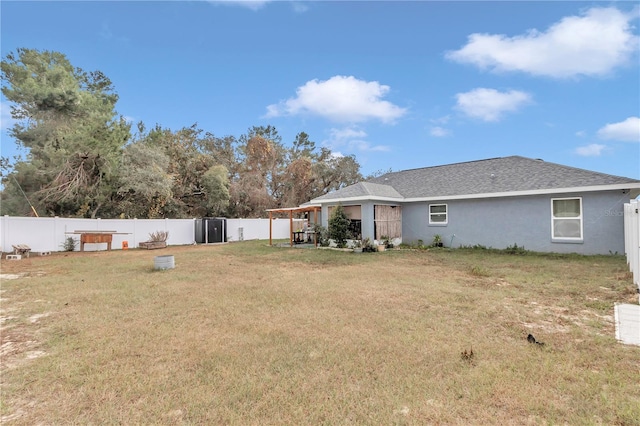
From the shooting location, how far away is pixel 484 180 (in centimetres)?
1330

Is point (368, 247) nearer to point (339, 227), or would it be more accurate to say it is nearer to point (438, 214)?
point (339, 227)

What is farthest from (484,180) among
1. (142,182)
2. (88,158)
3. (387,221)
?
(88,158)

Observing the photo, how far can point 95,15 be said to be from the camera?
1122 cm

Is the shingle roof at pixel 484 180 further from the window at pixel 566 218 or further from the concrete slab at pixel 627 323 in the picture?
the concrete slab at pixel 627 323

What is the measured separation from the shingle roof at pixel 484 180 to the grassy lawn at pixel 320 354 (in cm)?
525

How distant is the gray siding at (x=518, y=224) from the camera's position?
10.0m

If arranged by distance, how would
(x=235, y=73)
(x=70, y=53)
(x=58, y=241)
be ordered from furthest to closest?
(x=70, y=53), (x=235, y=73), (x=58, y=241)

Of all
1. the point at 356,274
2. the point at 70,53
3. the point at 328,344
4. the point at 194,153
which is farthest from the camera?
the point at 194,153

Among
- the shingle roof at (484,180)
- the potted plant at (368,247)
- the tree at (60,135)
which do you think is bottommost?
the potted plant at (368,247)

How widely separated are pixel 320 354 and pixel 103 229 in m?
16.3

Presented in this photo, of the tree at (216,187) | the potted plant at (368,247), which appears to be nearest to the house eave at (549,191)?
the potted plant at (368,247)

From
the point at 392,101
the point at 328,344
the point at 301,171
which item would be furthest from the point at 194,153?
the point at 328,344

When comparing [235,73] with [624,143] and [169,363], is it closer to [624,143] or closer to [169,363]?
[169,363]

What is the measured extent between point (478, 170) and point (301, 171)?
51.4ft
